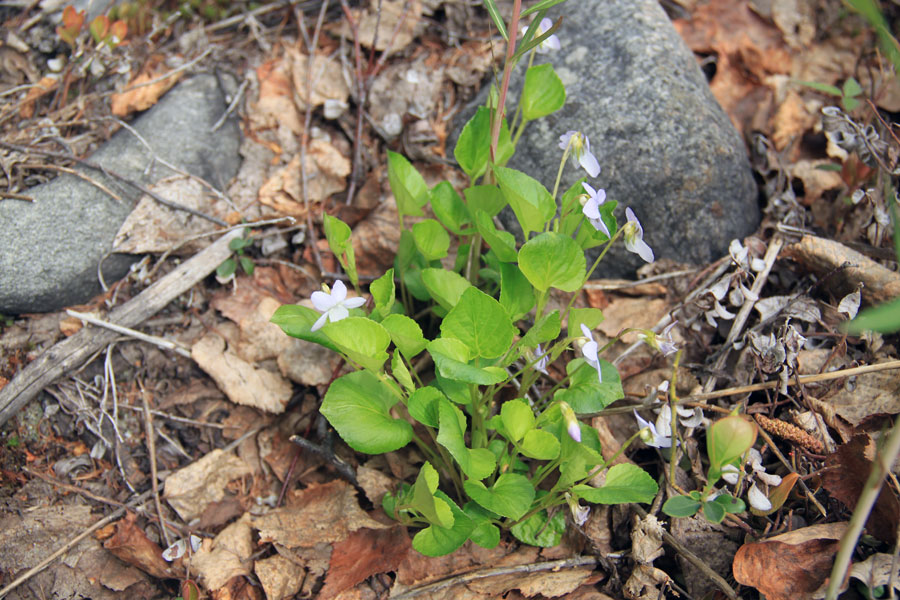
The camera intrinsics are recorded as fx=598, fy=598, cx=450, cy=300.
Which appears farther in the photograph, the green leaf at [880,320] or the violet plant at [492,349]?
the violet plant at [492,349]

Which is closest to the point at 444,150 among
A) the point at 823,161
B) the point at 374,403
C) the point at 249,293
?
the point at 249,293

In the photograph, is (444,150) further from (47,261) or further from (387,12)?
(47,261)

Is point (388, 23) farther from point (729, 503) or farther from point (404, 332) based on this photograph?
point (729, 503)

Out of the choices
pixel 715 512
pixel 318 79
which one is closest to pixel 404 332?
pixel 715 512

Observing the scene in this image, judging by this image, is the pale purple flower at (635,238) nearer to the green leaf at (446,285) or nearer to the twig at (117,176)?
the green leaf at (446,285)

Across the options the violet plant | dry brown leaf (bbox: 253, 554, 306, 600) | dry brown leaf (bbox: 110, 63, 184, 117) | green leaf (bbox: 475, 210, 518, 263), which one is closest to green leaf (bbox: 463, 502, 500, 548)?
the violet plant

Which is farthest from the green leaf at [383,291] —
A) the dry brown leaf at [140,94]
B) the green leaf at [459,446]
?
the dry brown leaf at [140,94]
